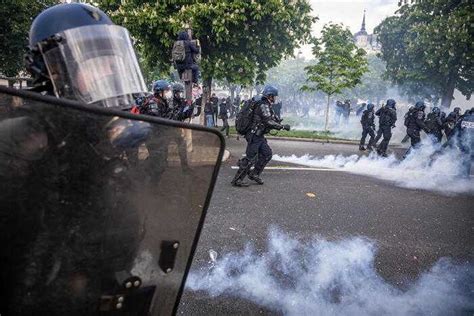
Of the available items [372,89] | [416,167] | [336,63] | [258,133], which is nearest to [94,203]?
[258,133]

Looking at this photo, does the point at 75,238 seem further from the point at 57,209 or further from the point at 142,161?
the point at 142,161

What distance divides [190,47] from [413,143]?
25.5ft

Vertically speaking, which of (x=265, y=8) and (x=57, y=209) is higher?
(x=265, y=8)

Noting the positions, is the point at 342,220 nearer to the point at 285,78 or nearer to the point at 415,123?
the point at 415,123

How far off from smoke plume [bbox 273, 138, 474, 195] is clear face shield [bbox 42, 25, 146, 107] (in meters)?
7.16

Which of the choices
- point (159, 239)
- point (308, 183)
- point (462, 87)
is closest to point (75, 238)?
point (159, 239)

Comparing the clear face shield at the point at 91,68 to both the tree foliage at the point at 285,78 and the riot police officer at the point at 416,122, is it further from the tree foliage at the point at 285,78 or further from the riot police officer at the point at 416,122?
the tree foliage at the point at 285,78

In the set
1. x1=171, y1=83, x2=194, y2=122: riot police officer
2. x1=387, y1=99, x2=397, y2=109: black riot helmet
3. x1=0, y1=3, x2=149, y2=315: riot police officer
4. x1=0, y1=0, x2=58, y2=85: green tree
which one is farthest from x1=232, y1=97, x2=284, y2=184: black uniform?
x1=0, y1=0, x2=58, y2=85: green tree

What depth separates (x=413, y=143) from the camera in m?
11.3

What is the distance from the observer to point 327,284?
3033 millimetres

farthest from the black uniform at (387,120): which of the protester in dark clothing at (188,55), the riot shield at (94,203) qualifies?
the riot shield at (94,203)

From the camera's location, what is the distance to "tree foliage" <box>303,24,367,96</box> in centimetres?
1582

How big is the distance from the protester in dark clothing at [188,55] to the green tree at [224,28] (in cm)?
354

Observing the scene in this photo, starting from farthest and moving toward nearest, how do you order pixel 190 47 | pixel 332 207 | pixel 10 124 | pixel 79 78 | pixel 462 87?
pixel 462 87
pixel 190 47
pixel 332 207
pixel 79 78
pixel 10 124
